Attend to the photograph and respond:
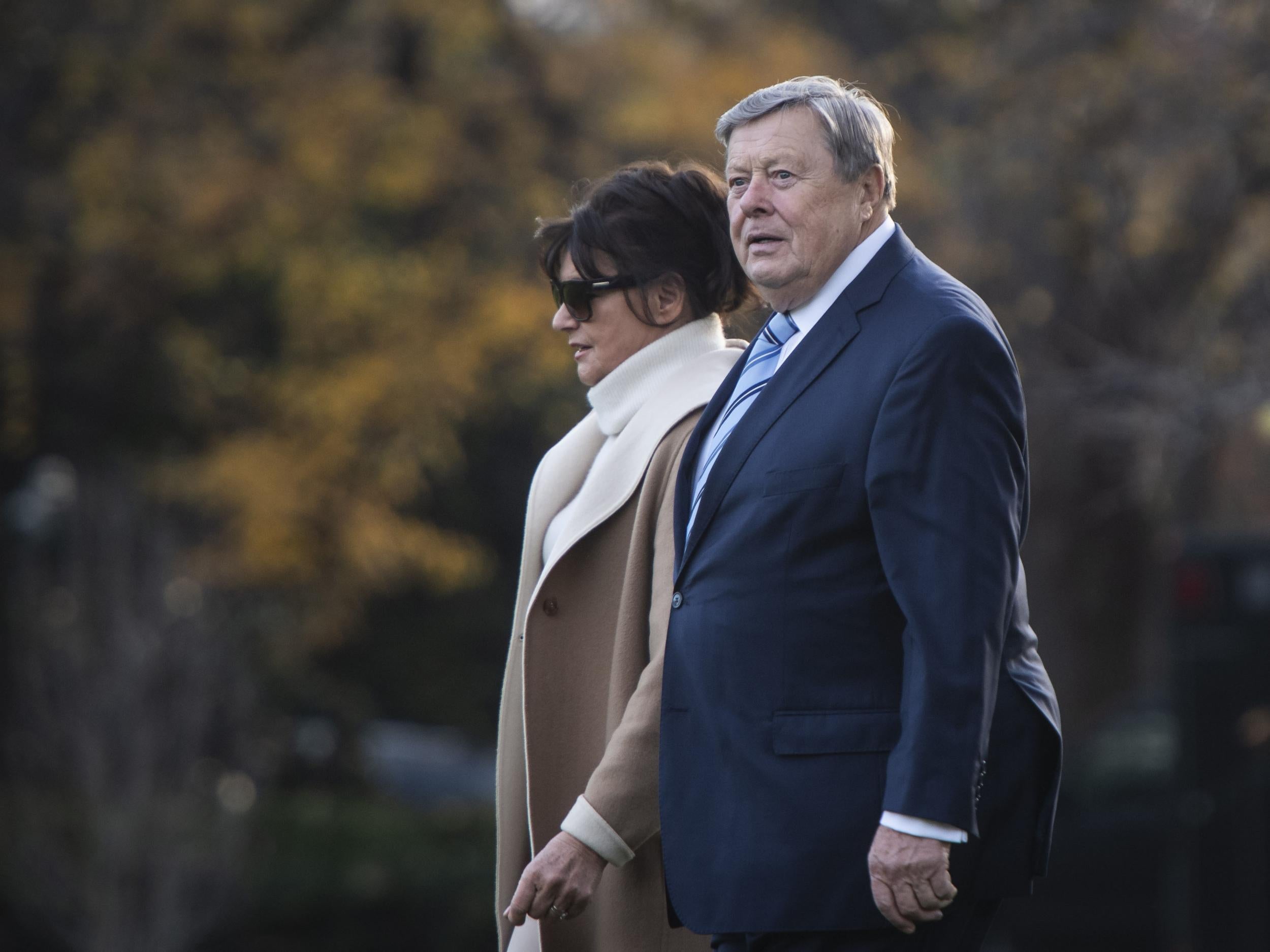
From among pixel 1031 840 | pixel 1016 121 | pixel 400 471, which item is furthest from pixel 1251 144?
pixel 1031 840

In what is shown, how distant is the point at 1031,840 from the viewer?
227 cm

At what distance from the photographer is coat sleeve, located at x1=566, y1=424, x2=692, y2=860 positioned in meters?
2.61

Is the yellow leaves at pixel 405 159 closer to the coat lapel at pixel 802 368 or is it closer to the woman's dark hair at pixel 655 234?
the woman's dark hair at pixel 655 234

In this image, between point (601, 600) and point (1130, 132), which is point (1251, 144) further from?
point (601, 600)

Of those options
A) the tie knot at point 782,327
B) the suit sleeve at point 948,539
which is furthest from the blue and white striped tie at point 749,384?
the suit sleeve at point 948,539

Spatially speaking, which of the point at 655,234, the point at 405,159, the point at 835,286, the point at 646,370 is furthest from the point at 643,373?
the point at 405,159

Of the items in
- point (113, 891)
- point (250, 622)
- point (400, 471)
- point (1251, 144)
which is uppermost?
point (1251, 144)

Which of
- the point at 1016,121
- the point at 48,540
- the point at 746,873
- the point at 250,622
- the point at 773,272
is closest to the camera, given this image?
the point at 746,873

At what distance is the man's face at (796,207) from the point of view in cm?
246

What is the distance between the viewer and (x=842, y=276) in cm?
248

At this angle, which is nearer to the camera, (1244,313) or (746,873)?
(746,873)

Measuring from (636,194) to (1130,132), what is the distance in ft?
19.4

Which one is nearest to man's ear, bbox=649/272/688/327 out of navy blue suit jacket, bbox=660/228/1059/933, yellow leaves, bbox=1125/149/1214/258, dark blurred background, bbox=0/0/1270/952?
navy blue suit jacket, bbox=660/228/1059/933

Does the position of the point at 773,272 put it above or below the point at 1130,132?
below
